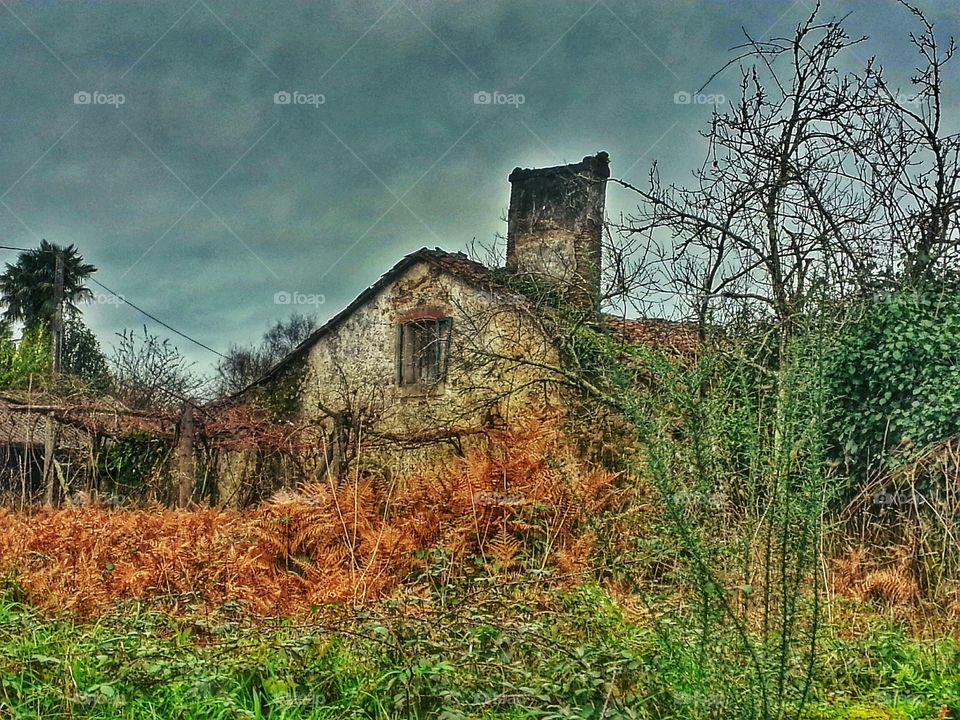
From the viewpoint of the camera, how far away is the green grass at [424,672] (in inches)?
180

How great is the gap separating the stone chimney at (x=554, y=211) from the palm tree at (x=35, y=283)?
79.6 ft

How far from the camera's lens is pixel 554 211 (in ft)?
51.3

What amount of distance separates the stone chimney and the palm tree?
24.2 meters

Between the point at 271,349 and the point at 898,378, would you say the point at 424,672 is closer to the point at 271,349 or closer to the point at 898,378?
the point at 898,378

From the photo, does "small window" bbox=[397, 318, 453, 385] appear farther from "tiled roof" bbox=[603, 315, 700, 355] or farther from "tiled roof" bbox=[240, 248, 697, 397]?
"tiled roof" bbox=[603, 315, 700, 355]

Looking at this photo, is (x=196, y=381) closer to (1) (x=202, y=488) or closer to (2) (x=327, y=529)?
(1) (x=202, y=488)

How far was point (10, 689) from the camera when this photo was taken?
202 inches

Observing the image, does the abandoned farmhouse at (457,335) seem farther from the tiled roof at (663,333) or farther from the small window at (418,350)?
the tiled roof at (663,333)

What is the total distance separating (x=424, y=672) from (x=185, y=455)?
995 cm

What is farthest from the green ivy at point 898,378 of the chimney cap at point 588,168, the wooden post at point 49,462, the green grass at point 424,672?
the wooden post at point 49,462

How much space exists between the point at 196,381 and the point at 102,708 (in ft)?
48.3

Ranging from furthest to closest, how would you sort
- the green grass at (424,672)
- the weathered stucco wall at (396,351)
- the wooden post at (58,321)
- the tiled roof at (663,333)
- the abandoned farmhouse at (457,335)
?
the wooden post at (58,321)
the weathered stucco wall at (396,351)
the abandoned farmhouse at (457,335)
the tiled roof at (663,333)
the green grass at (424,672)

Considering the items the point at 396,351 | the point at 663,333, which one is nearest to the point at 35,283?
the point at 396,351

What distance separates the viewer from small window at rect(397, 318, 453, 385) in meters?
16.3
